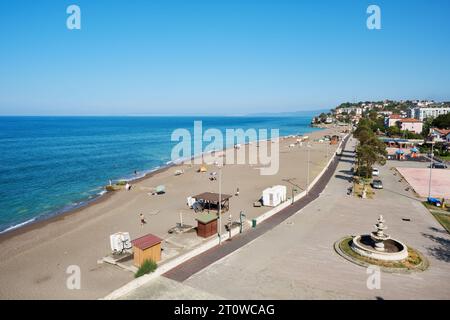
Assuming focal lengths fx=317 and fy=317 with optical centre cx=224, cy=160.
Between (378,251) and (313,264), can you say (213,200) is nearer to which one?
(313,264)

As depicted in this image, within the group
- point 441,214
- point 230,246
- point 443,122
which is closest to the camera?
point 230,246

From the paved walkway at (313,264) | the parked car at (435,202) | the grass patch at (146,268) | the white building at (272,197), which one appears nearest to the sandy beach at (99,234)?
the white building at (272,197)

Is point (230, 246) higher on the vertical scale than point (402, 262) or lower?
higher

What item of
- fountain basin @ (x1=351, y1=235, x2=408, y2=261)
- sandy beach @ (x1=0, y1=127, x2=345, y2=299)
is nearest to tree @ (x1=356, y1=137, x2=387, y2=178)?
sandy beach @ (x1=0, y1=127, x2=345, y2=299)

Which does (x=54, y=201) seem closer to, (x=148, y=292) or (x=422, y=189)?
(x=148, y=292)

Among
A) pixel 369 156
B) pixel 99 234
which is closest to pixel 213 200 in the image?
pixel 99 234

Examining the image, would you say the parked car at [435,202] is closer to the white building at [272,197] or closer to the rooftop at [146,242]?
the white building at [272,197]

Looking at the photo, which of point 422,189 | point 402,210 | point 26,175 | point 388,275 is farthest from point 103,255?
point 26,175
